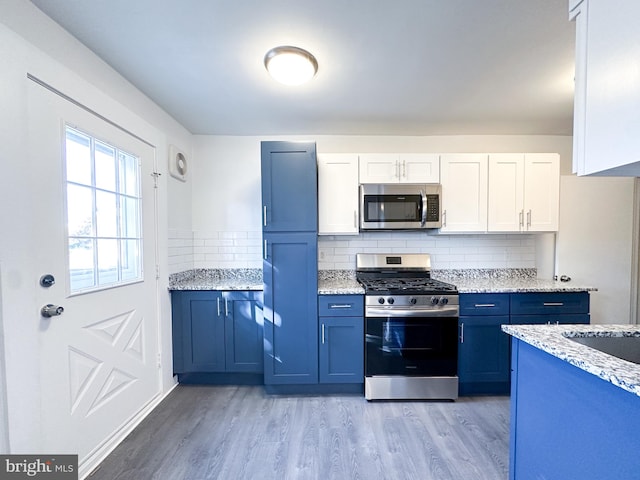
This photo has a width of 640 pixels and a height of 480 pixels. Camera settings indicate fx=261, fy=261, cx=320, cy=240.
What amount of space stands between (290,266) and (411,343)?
3.87 ft

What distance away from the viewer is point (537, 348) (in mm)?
1042

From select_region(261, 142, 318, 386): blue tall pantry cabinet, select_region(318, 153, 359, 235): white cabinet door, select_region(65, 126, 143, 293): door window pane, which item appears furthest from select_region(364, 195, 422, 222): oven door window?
select_region(65, 126, 143, 293): door window pane

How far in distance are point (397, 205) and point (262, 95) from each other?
1486 mm

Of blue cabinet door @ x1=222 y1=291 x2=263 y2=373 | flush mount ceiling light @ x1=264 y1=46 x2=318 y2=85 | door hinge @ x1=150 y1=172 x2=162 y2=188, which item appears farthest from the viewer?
blue cabinet door @ x1=222 y1=291 x2=263 y2=373

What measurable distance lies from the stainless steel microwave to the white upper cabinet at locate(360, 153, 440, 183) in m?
0.06

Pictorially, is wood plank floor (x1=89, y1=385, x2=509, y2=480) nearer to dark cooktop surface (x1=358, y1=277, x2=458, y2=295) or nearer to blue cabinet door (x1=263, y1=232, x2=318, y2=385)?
blue cabinet door (x1=263, y1=232, x2=318, y2=385)

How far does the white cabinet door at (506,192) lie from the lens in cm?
247

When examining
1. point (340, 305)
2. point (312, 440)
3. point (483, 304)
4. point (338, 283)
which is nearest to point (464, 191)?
point (483, 304)

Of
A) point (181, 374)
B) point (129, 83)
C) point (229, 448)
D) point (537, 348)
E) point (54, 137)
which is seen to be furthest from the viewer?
point (181, 374)

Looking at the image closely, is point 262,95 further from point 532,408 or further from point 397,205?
point 532,408

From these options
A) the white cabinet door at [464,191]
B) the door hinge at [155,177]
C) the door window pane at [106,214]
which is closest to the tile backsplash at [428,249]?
the white cabinet door at [464,191]

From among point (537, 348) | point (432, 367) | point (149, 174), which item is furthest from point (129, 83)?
point (432, 367)

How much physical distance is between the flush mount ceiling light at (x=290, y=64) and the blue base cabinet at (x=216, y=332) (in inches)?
66.7

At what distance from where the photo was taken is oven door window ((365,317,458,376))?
84.4 inches
